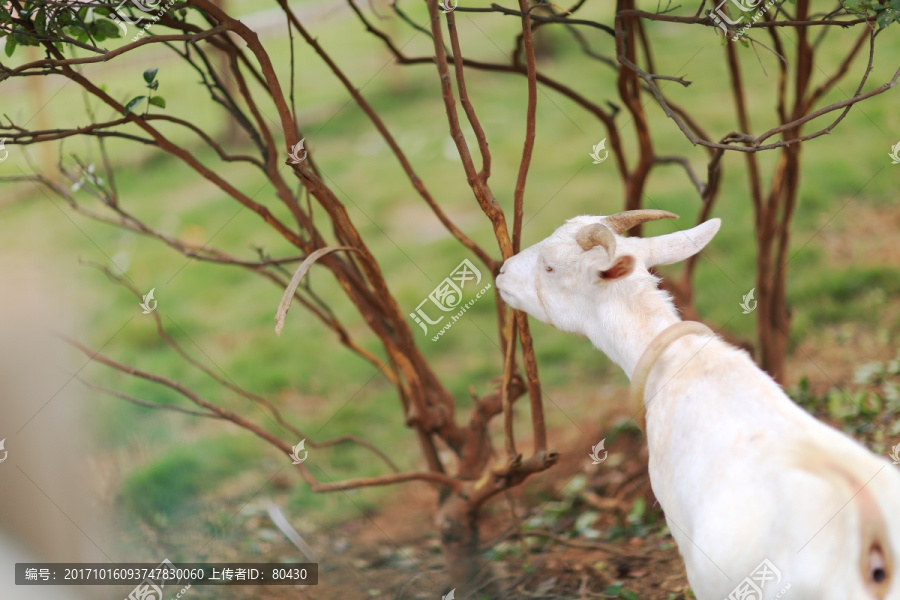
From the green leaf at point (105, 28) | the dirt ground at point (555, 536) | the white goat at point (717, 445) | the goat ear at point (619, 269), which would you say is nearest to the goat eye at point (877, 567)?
the white goat at point (717, 445)

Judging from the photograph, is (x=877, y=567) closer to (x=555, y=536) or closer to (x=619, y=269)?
(x=619, y=269)

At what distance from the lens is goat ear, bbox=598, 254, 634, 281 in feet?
8.31

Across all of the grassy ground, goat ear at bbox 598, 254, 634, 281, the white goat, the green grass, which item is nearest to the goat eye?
the white goat

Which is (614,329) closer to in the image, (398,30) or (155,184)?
(155,184)

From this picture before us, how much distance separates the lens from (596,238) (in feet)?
8.55

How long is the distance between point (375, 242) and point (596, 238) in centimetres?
494

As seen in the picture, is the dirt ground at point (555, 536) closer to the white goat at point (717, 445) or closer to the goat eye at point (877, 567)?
the white goat at point (717, 445)

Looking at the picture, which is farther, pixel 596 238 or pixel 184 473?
pixel 184 473

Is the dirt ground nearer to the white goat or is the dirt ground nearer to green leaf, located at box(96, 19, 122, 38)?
the white goat

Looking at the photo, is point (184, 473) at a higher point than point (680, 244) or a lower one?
lower

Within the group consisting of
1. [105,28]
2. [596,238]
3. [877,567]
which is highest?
[105,28]

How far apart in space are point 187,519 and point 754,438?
11.5 feet

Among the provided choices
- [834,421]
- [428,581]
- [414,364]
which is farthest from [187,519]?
[834,421]

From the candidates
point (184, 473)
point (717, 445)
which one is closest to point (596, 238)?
point (717, 445)
